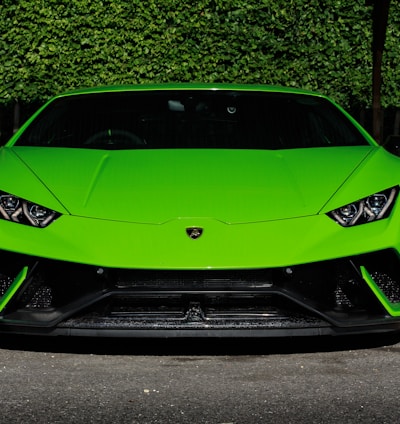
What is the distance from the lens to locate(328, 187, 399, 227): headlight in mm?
4906

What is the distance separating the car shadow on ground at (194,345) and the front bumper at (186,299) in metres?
0.48

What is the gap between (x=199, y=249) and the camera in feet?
15.5

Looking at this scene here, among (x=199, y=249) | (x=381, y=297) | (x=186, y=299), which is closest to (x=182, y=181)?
(x=199, y=249)

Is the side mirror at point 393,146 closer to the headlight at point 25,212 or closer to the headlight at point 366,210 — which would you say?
the headlight at point 366,210

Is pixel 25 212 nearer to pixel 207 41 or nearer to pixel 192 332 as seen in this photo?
pixel 192 332

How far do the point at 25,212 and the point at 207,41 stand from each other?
8.42 m

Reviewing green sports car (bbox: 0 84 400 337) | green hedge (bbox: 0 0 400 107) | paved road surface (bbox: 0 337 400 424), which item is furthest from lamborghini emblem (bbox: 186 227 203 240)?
green hedge (bbox: 0 0 400 107)

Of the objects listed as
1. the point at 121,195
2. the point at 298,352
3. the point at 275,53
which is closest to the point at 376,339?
the point at 298,352

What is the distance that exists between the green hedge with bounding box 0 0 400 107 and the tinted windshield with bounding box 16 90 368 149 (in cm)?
653

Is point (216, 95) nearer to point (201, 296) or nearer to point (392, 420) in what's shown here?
point (201, 296)

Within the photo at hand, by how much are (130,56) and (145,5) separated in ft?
2.08

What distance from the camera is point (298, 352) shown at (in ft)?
17.1

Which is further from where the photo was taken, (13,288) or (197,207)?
(197,207)

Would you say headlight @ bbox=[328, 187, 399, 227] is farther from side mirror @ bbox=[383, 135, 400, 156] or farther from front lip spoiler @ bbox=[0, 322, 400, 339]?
side mirror @ bbox=[383, 135, 400, 156]
